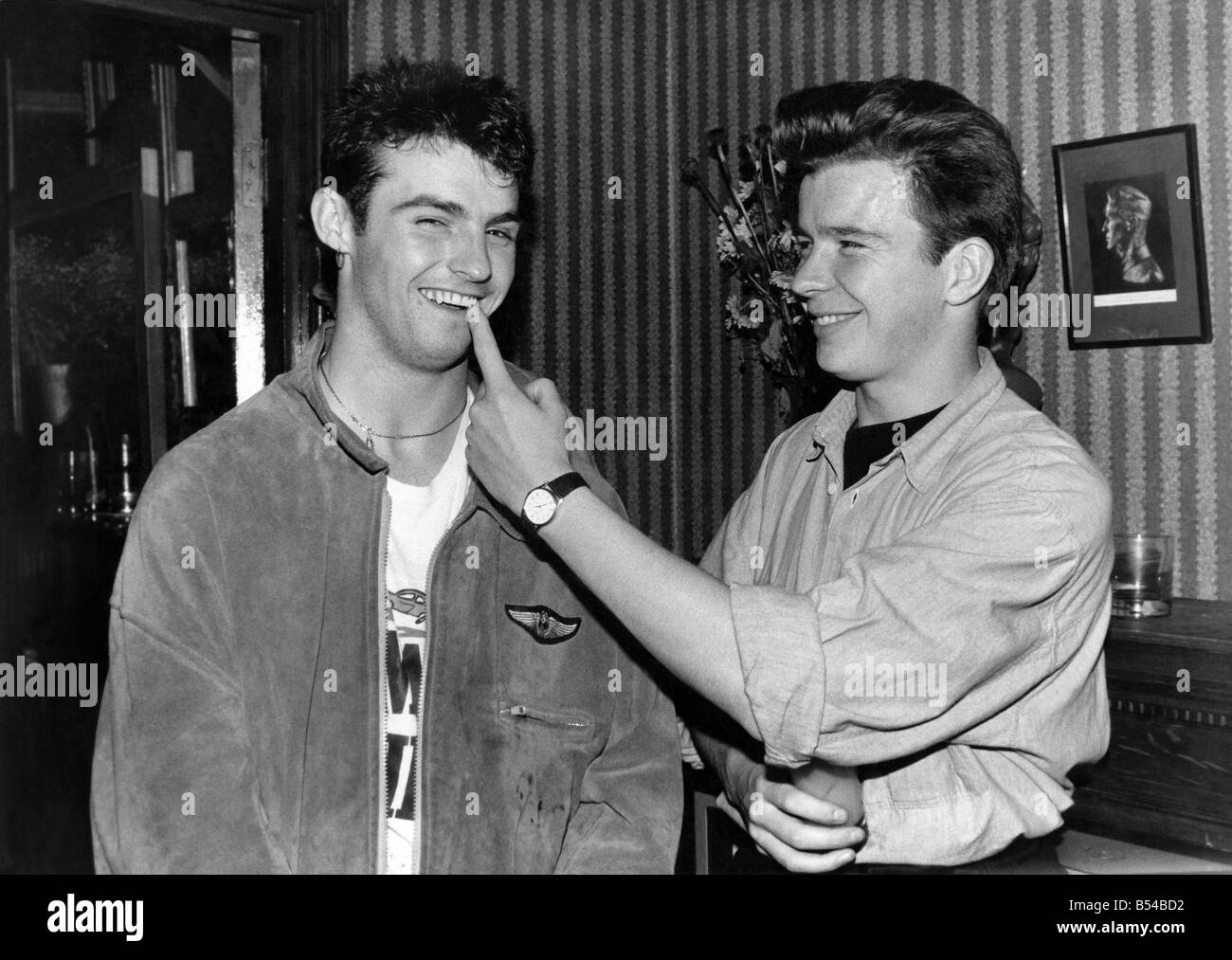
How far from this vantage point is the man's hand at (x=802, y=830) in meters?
1.34

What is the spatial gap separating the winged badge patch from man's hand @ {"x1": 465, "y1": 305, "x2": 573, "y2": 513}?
20 cm

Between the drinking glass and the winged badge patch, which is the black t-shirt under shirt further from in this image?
the drinking glass

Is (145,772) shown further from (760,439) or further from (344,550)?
(760,439)

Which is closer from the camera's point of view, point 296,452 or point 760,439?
point 296,452

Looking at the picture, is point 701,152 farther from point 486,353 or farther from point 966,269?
point 486,353

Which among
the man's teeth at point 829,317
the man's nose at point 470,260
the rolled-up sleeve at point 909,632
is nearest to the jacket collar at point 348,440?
the man's nose at point 470,260

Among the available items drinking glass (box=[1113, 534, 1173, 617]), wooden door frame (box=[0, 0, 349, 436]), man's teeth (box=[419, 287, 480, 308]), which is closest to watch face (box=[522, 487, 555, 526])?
man's teeth (box=[419, 287, 480, 308])

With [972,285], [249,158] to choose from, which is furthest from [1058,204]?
[249,158]

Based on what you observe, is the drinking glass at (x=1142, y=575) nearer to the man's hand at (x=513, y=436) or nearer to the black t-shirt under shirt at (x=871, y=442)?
the black t-shirt under shirt at (x=871, y=442)

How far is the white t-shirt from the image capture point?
1.48 meters

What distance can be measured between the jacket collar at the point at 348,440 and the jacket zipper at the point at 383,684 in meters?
0.05

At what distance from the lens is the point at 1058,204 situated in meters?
2.42

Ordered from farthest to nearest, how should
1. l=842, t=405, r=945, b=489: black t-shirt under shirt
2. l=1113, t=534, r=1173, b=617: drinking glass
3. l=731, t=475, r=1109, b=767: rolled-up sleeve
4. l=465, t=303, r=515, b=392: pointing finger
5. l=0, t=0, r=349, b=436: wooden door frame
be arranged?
l=0, t=0, r=349, b=436: wooden door frame < l=1113, t=534, r=1173, b=617: drinking glass < l=842, t=405, r=945, b=489: black t-shirt under shirt < l=465, t=303, r=515, b=392: pointing finger < l=731, t=475, r=1109, b=767: rolled-up sleeve
